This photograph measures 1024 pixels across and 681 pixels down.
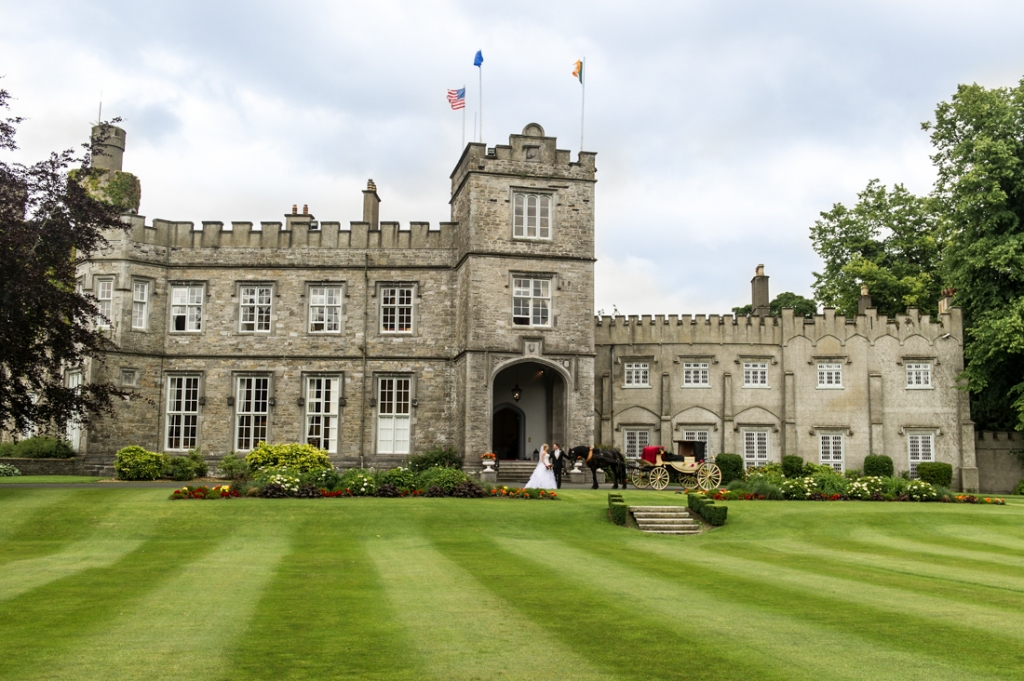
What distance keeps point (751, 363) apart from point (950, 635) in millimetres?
30405

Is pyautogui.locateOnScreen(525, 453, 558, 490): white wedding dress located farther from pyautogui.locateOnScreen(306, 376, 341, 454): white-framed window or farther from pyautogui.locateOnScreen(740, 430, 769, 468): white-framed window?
pyautogui.locateOnScreen(740, 430, 769, 468): white-framed window

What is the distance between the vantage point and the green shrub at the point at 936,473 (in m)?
36.2

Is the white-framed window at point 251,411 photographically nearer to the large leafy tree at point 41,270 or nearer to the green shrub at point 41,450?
the green shrub at point 41,450

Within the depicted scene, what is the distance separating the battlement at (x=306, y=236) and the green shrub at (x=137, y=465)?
31.4 ft

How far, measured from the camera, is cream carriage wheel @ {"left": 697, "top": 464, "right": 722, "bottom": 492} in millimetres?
28953

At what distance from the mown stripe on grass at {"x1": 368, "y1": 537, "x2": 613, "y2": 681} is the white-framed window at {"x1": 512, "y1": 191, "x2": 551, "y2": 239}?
824 inches

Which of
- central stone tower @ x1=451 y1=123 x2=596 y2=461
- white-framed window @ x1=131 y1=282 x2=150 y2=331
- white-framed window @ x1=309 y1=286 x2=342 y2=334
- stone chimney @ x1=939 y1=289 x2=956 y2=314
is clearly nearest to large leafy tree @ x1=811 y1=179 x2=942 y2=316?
stone chimney @ x1=939 y1=289 x2=956 y2=314

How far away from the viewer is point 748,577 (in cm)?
1293

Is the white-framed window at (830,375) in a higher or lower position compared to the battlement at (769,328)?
lower

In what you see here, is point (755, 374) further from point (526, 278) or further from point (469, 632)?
point (469, 632)

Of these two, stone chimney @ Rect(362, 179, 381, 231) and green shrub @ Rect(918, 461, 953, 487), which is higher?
stone chimney @ Rect(362, 179, 381, 231)

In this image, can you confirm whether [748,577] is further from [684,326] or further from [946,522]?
[684,326]

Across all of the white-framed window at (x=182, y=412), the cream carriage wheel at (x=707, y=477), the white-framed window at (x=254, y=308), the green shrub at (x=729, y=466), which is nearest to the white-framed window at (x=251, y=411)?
the white-framed window at (x=182, y=412)

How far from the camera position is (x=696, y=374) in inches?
1517
